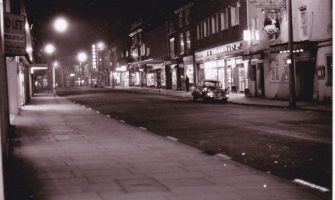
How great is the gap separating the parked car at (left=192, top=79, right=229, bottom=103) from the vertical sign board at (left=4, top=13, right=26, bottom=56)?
25242 millimetres

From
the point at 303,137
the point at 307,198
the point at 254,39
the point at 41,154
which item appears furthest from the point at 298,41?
the point at 307,198

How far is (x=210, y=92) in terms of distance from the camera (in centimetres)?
3469

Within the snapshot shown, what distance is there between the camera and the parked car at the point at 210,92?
34250mm

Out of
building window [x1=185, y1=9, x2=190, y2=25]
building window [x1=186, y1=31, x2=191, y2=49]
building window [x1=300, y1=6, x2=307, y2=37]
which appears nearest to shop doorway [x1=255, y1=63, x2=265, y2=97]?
building window [x1=300, y1=6, x2=307, y2=37]

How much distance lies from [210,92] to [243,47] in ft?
25.1

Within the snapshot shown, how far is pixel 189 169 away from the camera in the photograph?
928cm

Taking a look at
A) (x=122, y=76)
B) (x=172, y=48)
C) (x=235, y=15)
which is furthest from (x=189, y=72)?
(x=122, y=76)

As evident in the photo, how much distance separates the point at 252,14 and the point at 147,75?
1692 inches

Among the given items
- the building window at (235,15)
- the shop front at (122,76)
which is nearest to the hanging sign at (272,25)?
the building window at (235,15)

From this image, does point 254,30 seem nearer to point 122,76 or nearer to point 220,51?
point 220,51

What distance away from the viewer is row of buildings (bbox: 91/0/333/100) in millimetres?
29109

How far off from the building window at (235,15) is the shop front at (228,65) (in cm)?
178

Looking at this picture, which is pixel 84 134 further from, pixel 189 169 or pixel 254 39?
pixel 254 39

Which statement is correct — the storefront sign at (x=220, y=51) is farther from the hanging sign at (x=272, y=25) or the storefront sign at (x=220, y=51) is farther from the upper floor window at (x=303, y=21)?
the upper floor window at (x=303, y=21)
